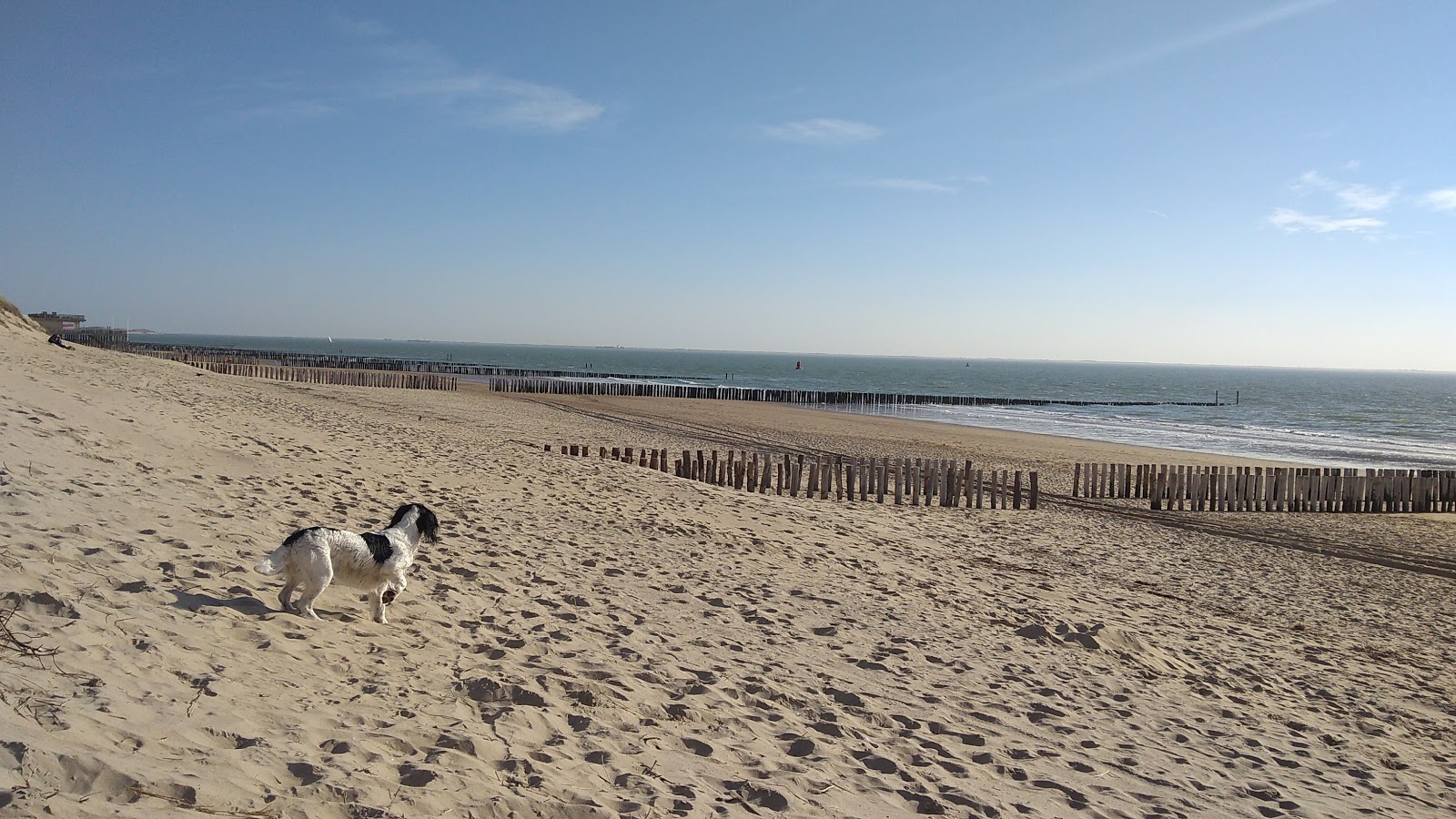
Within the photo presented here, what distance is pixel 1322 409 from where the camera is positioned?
2648 inches

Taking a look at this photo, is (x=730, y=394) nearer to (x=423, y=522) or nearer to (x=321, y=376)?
(x=321, y=376)

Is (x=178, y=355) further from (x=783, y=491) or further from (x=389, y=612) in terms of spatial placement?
(x=389, y=612)

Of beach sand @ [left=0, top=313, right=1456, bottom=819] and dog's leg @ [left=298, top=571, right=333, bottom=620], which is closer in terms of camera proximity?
beach sand @ [left=0, top=313, right=1456, bottom=819]

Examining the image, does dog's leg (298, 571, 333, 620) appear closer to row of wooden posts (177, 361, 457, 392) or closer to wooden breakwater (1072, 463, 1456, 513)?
wooden breakwater (1072, 463, 1456, 513)

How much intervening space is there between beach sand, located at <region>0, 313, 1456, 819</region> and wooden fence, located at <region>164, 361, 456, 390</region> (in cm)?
3338

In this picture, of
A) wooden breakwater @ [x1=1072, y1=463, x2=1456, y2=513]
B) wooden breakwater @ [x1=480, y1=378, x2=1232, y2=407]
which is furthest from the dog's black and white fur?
wooden breakwater @ [x1=480, y1=378, x2=1232, y2=407]

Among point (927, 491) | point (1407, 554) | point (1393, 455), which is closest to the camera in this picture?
point (1407, 554)

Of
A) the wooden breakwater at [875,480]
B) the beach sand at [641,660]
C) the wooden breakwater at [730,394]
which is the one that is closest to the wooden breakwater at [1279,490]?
the wooden breakwater at [875,480]

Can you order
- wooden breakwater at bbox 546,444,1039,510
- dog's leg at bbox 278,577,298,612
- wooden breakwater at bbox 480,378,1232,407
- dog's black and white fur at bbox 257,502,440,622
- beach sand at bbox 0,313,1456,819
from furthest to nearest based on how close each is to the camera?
1. wooden breakwater at bbox 480,378,1232,407
2. wooden breakwater at bbox 546,444,1039,510
3. dog's leg at bbox 278,577,298,612
4. dog's black and white fur at bbox 257,502,440,622
5. beach sand at bbox 0,313,1456,819

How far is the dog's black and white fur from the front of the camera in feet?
18.1

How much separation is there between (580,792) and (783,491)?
12850 millimetres

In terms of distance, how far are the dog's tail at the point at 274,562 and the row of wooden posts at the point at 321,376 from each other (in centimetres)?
4130

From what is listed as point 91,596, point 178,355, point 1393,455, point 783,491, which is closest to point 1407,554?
point 783,491

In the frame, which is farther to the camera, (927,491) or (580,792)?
(927,491)
